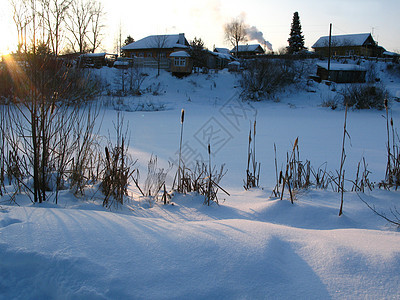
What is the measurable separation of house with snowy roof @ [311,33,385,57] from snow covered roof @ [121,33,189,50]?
22027 mm

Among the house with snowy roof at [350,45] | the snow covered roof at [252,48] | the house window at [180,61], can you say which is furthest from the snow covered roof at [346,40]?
the house window at [180,61]

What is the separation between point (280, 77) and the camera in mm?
22953

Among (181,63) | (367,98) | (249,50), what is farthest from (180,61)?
(249,50)

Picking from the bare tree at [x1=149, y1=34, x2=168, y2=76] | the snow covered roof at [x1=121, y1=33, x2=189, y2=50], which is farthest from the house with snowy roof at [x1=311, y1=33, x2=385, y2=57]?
the bare tree at [x1=149, y1=34, x2=168, y2=76]

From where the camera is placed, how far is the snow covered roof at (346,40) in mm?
43656

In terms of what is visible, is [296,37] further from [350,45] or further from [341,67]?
[341,67]

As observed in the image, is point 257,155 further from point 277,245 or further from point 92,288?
point 92,288

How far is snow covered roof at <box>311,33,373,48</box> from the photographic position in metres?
43.7

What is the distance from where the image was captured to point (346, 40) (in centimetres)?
4453

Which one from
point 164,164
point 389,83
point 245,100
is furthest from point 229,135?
point 389,83

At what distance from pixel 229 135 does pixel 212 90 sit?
15.3 meters

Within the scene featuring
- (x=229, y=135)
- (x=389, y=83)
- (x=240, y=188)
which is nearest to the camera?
(x=240, y=188)

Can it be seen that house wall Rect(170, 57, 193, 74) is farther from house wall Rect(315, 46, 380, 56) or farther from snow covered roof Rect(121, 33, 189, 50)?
house wall Rect(315, 46, 380, 56)

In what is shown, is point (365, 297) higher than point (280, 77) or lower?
lower
